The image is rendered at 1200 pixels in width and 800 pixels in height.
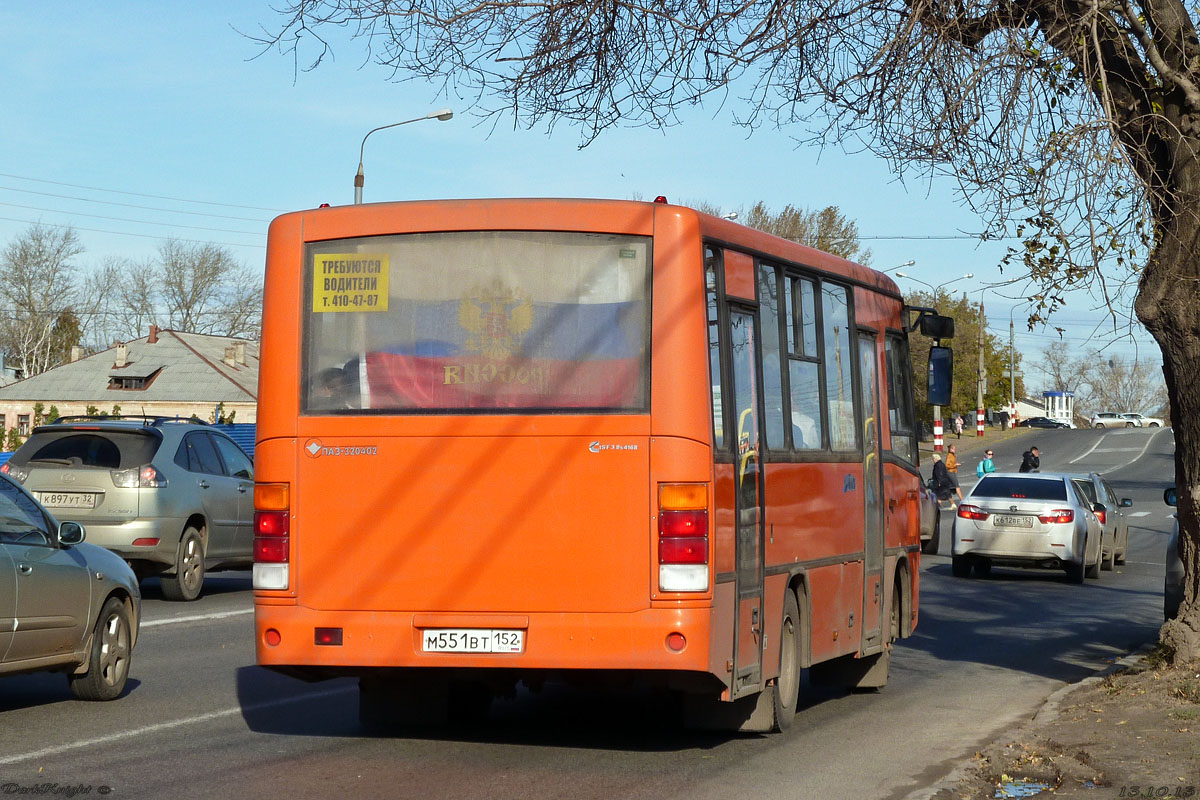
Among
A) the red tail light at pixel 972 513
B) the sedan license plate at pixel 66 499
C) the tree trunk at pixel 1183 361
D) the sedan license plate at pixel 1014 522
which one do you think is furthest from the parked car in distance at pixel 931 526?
the tree trunk at pixel 1183 361

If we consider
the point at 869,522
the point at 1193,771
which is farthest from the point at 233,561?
the point at 1193,771

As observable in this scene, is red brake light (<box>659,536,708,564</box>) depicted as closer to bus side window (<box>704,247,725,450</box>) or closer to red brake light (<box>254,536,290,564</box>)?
bus side window (<box>704,247,725,450</box>)

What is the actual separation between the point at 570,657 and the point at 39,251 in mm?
96832

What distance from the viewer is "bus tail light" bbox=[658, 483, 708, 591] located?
7.47 metres

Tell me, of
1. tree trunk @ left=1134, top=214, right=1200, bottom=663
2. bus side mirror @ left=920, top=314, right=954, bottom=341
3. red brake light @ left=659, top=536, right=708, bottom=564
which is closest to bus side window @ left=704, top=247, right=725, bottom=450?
red brake light @ left=659, top=536, right=708, bottom=564

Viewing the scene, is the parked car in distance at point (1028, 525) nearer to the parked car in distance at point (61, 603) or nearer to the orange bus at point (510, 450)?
the orange bus at point (510, 450)

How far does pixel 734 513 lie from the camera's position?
7.87 metres

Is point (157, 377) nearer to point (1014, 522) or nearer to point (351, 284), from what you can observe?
point (1014, 522)

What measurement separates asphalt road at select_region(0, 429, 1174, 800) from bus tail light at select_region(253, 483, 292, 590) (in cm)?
93

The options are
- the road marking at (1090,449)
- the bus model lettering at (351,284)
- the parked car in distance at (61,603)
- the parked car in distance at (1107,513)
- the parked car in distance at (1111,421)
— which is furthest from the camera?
the parked car in distance at (1111,421)

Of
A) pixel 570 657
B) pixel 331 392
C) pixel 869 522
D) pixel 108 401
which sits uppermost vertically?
pixel 108 401

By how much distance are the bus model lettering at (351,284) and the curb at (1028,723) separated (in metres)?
3.70

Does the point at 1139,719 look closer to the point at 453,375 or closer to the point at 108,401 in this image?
the point at 453,375

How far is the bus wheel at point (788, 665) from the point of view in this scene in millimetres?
8938
